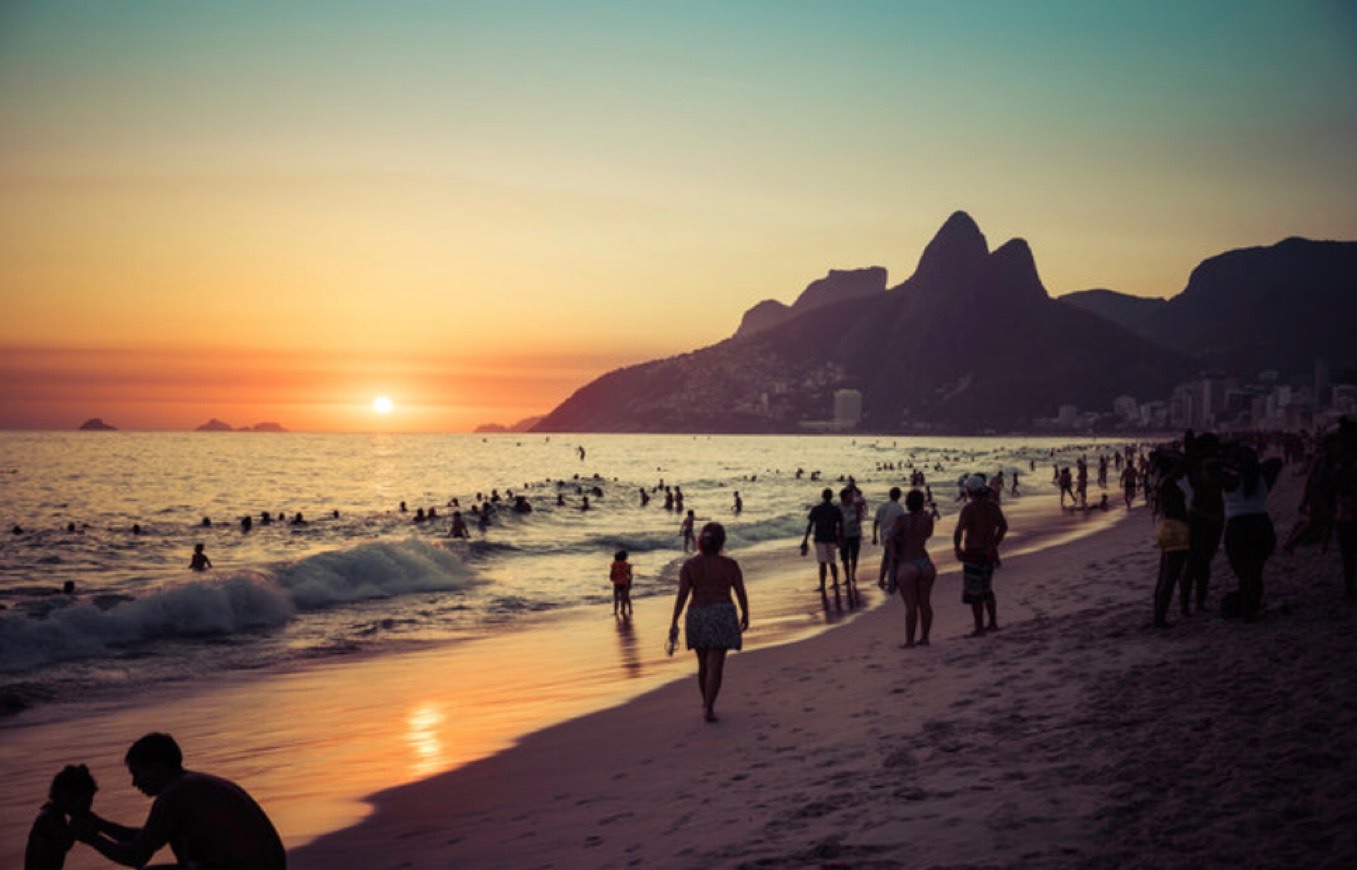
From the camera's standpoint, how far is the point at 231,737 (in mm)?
10688

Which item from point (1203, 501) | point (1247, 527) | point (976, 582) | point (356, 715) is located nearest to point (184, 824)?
point (356, 715)

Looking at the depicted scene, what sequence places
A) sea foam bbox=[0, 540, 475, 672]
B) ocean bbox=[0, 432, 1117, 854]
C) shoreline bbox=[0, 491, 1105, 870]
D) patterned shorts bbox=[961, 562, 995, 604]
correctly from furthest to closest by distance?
sea foam bbox=[0, 540, 475, 672], ocean bbox=[0, 432, 1117, 854], patterned shorts bbox=[961, 562, 995, 604], shoreline bbox=[0, 491, 1105, 870]

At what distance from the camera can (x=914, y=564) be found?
12.1m

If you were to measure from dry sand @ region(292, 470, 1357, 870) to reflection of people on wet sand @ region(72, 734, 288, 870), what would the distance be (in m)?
2.17

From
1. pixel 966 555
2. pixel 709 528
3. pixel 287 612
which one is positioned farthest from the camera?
pixel 287 612

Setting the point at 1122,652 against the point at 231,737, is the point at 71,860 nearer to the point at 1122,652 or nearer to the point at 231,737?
the point at 231,737

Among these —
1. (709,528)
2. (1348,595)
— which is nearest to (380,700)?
(709,528)

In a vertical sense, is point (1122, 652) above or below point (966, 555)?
below

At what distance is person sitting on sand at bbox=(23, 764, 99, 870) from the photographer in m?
4.77

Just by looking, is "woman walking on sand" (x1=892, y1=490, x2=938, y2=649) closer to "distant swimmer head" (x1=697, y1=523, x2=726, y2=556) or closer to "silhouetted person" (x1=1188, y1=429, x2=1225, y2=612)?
"silhouetted person" (x1=1188, y1=429, x2=1225, y2=612)

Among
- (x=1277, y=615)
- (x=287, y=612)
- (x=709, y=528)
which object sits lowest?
(x=287, y=612)

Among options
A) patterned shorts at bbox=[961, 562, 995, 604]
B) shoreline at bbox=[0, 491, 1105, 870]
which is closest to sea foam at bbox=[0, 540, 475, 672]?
shoreline at bbox=[0, 491, 1105, 870]

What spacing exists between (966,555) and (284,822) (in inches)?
324

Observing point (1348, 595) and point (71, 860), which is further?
point (1348, 595)
